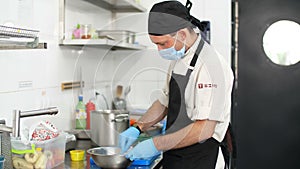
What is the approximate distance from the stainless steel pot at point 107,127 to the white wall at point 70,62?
0.83 feet

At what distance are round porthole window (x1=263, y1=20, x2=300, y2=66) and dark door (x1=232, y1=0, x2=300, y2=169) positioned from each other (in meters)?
0.03

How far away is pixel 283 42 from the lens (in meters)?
3.29

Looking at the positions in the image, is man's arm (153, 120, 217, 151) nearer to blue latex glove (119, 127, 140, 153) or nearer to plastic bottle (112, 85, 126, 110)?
blue latex glove (119, 127, 140, 153)

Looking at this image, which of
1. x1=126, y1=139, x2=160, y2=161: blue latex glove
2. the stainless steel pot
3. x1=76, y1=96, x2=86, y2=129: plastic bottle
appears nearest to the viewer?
x1=126, y1=139, x2=160, y2=161: blue latex glove

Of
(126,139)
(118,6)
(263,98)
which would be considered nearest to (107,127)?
(126,139)

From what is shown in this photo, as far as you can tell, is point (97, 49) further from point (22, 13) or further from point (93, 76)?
point (22, 13)

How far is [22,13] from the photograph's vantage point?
195 cm

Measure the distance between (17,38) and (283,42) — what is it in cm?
231

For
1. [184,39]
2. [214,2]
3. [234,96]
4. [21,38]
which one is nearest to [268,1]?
[214,2]

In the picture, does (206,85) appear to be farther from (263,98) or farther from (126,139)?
(263,98)

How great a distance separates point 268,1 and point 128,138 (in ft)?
6.09

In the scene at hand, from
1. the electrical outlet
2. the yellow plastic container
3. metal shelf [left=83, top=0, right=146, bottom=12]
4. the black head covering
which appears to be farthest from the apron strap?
metal shelf [left=83, top=0, right=146, bottom=12]

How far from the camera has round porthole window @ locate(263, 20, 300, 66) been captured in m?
3.26

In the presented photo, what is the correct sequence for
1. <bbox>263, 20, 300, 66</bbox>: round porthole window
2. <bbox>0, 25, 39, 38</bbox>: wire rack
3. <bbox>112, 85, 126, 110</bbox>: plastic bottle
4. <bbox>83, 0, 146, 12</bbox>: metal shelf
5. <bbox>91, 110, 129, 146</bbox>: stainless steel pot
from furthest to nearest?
1. <bbox>263, 20, 300, 66</bbox>: round porthole window
2. <bbox>112, 85, 126, 110</bbox>: plastic bottle
3. <bbox>83, 0, 146, 12</bbox>: metal shelf
4. <bbox>91, 110, 129, 146</bbox>: stainless steel pot
5. <bbox>0, 25, 39, 38</bbox>: wire rack
